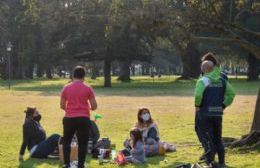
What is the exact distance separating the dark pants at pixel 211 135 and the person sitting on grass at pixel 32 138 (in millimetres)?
3136

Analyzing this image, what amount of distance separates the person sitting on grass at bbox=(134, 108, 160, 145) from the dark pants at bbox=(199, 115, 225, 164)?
6.41 feet

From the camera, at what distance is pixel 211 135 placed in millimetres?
9586

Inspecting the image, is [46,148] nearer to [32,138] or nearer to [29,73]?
[32,138]

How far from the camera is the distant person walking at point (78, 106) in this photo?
9.02 metres

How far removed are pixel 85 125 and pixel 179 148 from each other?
4.00m

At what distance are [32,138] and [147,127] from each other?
7.65 feet

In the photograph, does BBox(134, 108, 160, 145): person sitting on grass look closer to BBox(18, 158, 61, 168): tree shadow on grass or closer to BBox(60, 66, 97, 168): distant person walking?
BBox(18, 158, 61, 168): tree shadow on grass

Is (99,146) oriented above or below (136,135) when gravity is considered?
below

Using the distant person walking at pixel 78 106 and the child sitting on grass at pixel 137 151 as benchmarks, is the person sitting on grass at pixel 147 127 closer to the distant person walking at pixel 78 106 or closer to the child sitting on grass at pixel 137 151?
the child sitting on grass at pixel 137 151

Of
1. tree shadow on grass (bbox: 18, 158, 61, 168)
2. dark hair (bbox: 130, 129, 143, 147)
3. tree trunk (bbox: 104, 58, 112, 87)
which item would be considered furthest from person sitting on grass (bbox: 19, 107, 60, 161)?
tree trunk (bbox: 104, 58, 112, 87)

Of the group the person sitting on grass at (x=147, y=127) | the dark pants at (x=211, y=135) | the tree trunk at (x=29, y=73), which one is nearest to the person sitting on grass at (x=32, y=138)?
the person sitting on grass at (x=147, y=127)

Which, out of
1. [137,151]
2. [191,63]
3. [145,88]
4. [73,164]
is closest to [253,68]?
[191,63]

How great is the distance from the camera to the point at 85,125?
29.9 ft

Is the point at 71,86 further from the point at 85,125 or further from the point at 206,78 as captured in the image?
the point at 206,78
